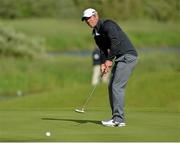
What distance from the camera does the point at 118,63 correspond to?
985 cm

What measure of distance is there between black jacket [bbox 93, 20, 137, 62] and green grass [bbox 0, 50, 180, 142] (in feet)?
3.63

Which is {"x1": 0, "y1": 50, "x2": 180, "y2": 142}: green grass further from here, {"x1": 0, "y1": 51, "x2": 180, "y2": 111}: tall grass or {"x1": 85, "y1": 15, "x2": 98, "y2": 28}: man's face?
{"x1": 85, "y1": 15, "x2": 98, "y2": 28}: man's face

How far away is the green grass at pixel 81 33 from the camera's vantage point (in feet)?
181

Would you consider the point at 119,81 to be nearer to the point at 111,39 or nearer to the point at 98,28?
the point at 111,39

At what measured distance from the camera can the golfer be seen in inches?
379

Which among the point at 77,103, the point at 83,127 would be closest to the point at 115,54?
the point at 83,127

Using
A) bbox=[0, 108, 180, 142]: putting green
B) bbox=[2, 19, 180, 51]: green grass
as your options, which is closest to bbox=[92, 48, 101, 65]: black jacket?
bbox=[0, 108, 180, 142]: putting green

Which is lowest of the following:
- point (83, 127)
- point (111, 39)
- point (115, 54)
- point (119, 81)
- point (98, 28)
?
point (83, 127)

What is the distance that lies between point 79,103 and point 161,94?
2446 millimetres

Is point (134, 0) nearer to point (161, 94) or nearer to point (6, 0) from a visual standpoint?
point (161, 94)

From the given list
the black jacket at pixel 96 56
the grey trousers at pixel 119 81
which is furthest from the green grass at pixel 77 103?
the black jacket at pixel 96 56

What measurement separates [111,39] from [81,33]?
47.9 m

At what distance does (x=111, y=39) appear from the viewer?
31.5 feet

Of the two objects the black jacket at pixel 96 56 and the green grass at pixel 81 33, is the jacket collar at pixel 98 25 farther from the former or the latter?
the green grass at pixel 81 33
